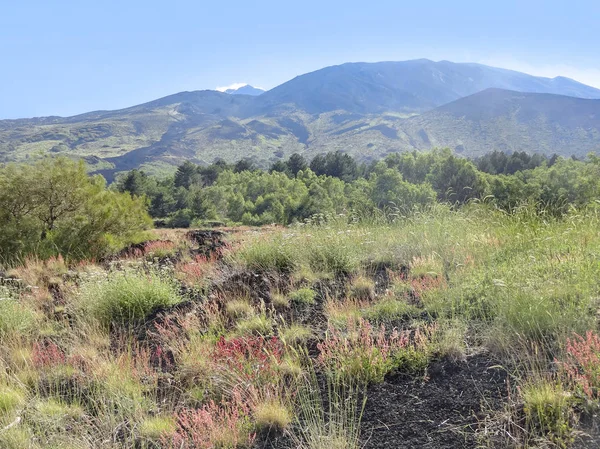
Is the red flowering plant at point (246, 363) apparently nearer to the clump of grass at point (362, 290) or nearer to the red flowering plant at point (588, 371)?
the clump of grass at point (362, 290)

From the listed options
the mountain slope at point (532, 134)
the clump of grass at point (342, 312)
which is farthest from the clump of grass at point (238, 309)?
the mountain slope at point (532, 134)

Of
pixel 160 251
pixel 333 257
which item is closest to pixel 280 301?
pixel 333 257

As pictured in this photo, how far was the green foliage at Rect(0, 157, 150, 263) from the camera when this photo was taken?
1008cm

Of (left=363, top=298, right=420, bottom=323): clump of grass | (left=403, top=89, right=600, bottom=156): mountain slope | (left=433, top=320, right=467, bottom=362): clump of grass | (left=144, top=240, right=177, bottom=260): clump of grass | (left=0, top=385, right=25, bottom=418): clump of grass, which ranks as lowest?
(left=144, top=240, right=177, bottom=260): clump of grass

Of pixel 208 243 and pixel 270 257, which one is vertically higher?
pixel 270 257

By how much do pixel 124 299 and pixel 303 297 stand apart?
214cm

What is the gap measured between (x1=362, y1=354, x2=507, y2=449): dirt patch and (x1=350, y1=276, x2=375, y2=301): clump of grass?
1664 mm

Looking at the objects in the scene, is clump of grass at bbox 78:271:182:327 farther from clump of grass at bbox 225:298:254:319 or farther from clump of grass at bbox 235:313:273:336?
clump of grass at bbox 235:313:273:336

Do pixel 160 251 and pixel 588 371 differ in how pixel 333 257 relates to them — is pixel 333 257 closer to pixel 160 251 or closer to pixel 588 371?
pixel 588 371

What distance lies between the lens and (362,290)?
4.71 meters

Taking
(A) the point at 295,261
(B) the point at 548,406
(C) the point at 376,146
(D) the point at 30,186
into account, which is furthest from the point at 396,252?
(C) the point at 376,146

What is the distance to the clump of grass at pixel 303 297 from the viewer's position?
4586mm

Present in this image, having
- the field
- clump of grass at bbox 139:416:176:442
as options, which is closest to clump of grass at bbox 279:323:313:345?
the field

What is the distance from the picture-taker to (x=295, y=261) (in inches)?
231
